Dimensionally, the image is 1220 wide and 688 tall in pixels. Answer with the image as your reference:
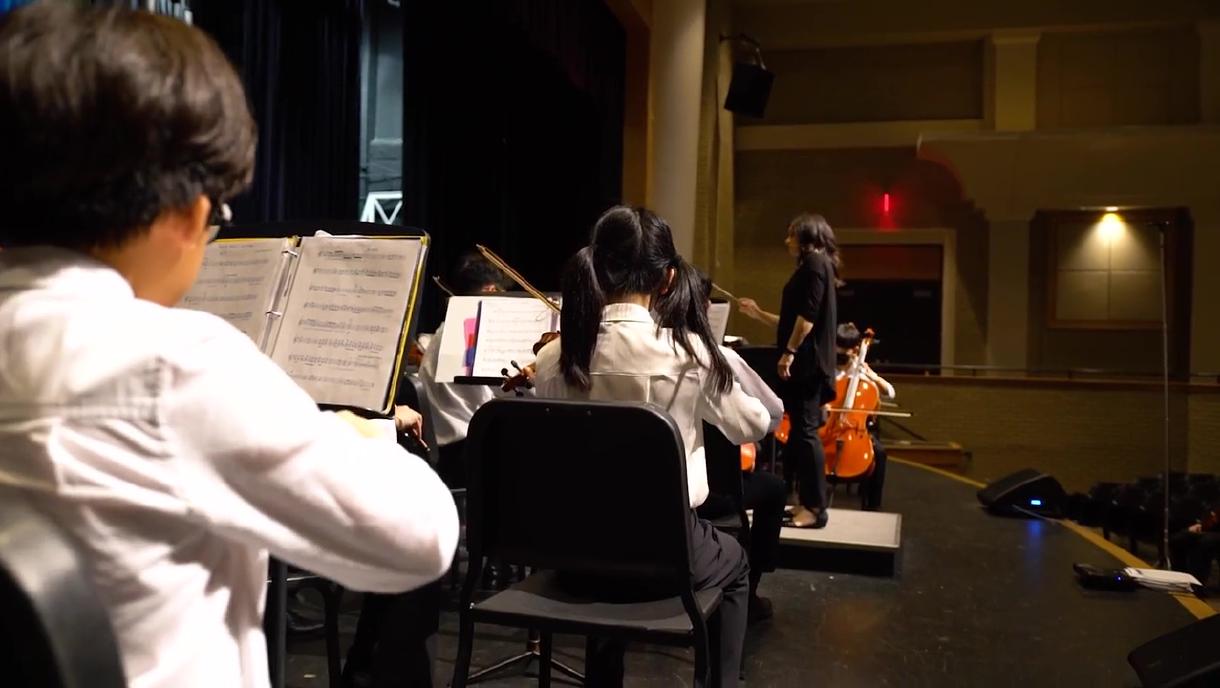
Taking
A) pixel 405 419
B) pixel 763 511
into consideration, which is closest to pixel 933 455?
pixel 763 511

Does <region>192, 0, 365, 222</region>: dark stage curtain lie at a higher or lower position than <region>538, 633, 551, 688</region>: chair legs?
higher

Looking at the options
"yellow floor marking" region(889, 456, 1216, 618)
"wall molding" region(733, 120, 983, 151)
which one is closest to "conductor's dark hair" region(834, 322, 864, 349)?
"yellow floor marking" region(889, 456, 1216, 618)

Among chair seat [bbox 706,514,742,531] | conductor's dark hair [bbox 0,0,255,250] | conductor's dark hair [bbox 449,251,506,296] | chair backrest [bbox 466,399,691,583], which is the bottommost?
chair seat [bbox 706,514,742,531]

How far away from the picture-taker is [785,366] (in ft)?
13.4

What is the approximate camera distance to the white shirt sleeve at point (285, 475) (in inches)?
25.9

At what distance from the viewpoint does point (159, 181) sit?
0.69 metres

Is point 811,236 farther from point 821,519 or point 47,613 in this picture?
point 47,613

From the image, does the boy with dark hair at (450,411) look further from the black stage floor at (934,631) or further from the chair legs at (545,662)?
the chair legs at (545,662)

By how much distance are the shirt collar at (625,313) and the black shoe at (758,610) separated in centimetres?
154

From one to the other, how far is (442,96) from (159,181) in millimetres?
5424

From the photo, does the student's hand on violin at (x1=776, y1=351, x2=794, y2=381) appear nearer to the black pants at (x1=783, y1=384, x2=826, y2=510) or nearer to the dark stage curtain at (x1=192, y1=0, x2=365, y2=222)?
the black pants at (x1=783, y1=384, x2=826, y2=510)

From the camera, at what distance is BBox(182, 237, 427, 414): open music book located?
148cm

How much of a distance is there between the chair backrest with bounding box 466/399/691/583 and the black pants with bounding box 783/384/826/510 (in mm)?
2344

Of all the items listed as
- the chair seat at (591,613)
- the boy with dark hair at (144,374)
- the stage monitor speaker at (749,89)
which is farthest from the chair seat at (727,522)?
the stage monitor speaker at (749,89)
